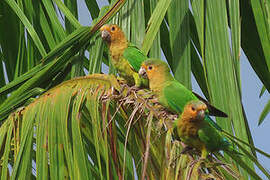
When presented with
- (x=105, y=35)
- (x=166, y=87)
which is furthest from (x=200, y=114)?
(x=105, y=35)

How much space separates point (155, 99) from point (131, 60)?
3.13 feet

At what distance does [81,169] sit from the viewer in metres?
2.16

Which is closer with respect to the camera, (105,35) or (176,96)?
(176,96)

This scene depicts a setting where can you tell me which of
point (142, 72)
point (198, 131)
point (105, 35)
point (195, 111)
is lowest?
point (198, 131)

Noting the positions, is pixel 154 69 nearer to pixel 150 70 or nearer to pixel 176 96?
pixel 150 70

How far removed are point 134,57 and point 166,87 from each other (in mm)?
726

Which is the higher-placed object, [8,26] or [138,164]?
[8,26]

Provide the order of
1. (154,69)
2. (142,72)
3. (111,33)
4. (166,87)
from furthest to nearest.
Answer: (111,33) → (142,72) → (154,69) → (166,87)

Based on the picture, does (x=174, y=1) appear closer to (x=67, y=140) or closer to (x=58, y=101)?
(x=58, y=101)

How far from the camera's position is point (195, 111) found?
2529 millimetres

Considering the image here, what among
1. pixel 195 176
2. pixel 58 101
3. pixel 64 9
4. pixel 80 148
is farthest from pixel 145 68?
pixel 195 176

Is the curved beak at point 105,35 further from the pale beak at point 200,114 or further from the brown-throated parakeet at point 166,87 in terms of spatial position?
the pale beak at point 200,114

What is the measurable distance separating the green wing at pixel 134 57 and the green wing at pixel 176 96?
60 cm

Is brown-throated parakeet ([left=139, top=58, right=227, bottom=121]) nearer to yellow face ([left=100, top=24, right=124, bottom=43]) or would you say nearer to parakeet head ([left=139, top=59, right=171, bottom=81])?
parakeet head ([left=139, top=59, right=171, bottom=81])
